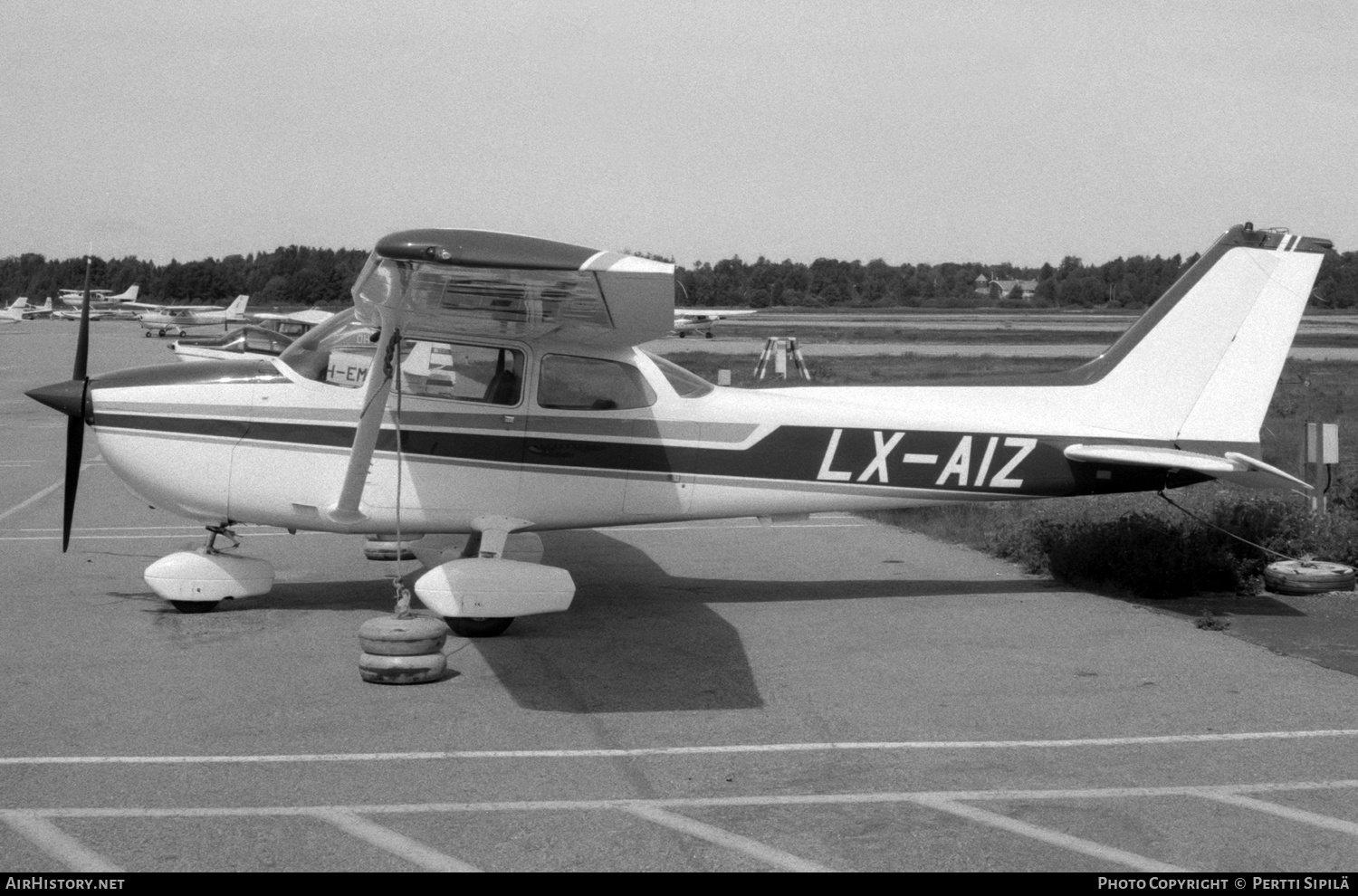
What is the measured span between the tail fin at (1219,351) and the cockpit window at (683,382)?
8.73 ft

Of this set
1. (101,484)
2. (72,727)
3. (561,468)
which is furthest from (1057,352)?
(72,727)

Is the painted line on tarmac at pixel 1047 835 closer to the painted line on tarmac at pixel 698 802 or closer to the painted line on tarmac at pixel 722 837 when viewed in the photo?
the painted line on tarmac at pixel 698 802

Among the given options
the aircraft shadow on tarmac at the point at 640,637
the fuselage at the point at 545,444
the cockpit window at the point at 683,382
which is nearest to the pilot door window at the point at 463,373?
the fuselage at the point at 545,444

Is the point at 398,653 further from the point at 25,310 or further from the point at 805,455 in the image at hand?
the point at 25,310

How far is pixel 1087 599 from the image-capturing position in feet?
29.1

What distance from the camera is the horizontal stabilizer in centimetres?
817

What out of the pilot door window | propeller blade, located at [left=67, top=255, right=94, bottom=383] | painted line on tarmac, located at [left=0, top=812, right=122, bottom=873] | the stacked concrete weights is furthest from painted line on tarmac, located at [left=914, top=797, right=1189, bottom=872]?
propeller blade, located at [left=67, top=255, right=94, bottom=383]

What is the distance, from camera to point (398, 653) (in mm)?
6551

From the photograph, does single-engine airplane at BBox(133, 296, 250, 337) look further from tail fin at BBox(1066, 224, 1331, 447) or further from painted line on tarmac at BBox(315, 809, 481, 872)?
painted line on tarmac at BBox(315, 809, 481, 872)

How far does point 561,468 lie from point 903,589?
9.20 feet

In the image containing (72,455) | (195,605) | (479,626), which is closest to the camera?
(479,626)

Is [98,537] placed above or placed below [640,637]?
below

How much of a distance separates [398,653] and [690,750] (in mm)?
1838

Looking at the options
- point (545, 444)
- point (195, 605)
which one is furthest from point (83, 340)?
point (545, 444)
